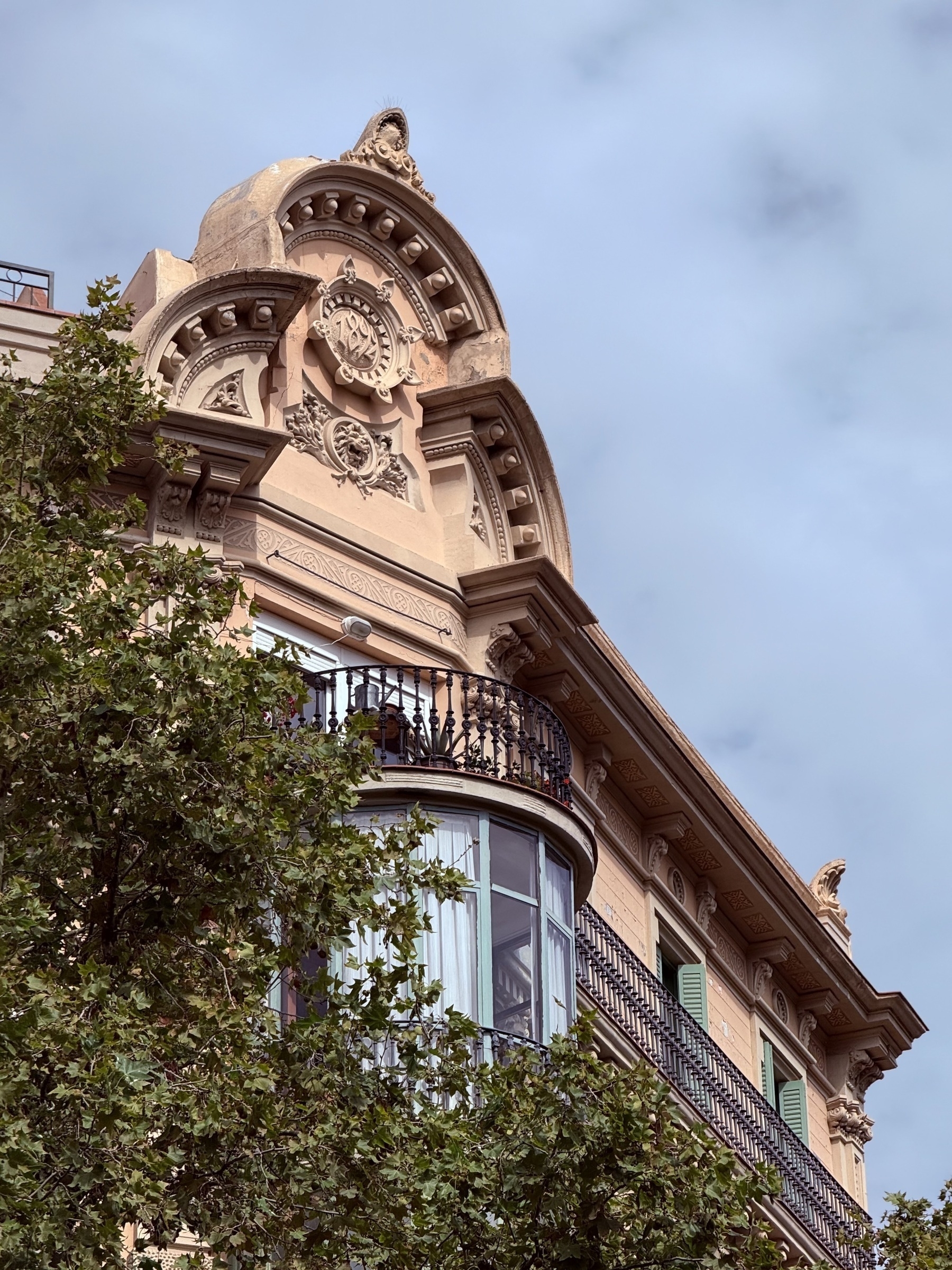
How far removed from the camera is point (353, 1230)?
12.4 m

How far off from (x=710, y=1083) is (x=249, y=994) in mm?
11610

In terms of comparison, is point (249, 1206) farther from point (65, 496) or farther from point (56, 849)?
point (65, 496)

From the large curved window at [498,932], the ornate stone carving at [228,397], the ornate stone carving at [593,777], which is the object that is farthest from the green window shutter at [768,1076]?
the ornate stone carving at [228,397]

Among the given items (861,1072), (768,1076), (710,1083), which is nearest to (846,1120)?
(861,1072)

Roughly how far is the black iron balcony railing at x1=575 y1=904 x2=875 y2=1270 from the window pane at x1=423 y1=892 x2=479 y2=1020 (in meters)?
2.64

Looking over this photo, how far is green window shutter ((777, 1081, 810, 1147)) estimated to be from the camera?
2759 centimetres

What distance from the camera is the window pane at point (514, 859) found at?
59.6 feet

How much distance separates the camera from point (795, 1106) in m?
27.9

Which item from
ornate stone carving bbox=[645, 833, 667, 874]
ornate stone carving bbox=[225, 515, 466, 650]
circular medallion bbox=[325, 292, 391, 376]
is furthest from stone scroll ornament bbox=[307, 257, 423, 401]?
ornate stone carving bbox=[645, 833, 667, 874]

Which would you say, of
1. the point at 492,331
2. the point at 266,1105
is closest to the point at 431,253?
the point at 492,331

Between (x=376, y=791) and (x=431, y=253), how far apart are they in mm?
5651

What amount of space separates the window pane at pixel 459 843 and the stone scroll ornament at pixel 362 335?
4320mm

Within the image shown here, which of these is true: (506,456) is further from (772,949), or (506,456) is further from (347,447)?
(772,949)

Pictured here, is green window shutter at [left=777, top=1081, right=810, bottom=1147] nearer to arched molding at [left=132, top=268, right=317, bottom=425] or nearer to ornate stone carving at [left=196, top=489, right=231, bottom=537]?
ornate stone carving at [left=196, top=489, right=231, bottom=537]
